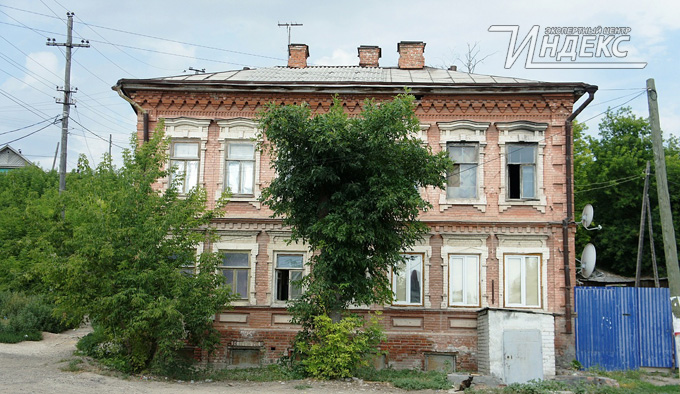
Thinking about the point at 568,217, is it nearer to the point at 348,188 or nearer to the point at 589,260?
the point at 589,260

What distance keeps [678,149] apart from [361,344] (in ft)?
101

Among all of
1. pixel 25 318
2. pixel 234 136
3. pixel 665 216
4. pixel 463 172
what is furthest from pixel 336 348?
pixel 25 318

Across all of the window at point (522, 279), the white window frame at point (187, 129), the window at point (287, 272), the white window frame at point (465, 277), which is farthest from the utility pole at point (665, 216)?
the white window frame at point (187, 129)

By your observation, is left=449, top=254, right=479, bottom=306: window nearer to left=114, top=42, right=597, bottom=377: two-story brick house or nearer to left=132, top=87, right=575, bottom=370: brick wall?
left=114, top=42, right=597, bottom=377: two-story brick house

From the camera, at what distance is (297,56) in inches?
853

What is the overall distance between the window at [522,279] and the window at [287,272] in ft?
18.6

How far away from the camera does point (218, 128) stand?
706 inches

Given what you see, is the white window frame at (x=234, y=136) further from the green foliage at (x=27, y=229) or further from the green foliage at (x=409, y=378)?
Result: the green foliage at (x=409, y=378)

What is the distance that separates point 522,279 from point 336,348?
6.47 metres

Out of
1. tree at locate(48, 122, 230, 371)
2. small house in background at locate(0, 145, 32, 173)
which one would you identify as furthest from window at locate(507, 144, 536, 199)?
small house in background at locate(0, 145, 32, 173)

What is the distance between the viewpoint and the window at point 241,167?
17.8 m

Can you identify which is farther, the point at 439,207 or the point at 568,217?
the point at 439,207

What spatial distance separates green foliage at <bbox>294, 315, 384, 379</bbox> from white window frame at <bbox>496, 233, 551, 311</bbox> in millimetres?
5045

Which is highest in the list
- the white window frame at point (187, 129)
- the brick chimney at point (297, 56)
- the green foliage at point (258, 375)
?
the brick chimney at point (297, 56)
